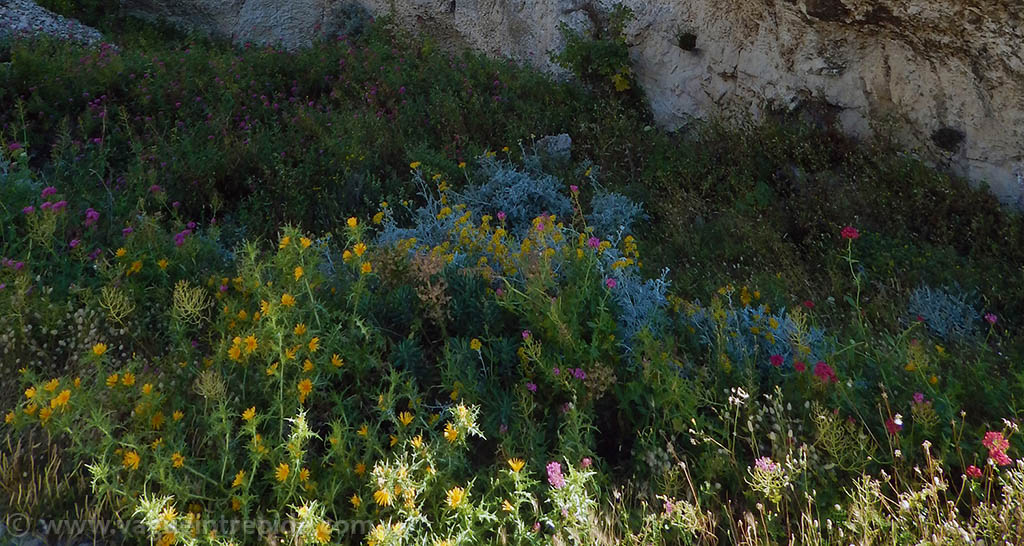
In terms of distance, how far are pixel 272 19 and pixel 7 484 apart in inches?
438

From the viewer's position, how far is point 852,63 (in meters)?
6.12

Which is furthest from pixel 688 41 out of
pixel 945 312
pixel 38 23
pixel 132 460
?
pixel 38 23

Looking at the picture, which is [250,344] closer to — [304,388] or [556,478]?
[304,388]

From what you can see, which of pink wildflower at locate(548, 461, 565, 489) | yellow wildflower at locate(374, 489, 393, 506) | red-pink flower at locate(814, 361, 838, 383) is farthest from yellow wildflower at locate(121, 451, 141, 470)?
red-pink flower at locate(814, 361, 838, 383)

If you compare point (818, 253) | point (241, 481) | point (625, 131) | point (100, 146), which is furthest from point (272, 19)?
point (241, 481)

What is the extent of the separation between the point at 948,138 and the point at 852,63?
42.0 inches

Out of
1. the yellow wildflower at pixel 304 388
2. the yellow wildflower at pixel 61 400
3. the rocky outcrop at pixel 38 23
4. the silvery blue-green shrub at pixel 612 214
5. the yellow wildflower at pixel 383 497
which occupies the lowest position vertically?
the rocky outcrop at pixel 38 23

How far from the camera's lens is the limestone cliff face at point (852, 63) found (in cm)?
523

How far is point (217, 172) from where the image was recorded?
617 centimetres

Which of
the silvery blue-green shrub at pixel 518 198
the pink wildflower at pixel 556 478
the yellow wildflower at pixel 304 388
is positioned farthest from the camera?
the silvery blue-green shrub at pixel 518 198

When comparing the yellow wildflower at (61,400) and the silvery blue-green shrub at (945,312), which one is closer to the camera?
the yellow wildflower at (61,400)

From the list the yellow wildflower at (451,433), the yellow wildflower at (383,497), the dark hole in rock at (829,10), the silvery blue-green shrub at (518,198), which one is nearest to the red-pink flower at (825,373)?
the yellow wildflower at (451,433)

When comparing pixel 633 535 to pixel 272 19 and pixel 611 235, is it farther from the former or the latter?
pixel 272 19

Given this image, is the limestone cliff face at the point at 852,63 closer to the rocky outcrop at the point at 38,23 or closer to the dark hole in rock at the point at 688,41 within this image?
the dark hole in rock at the point at 688,41
